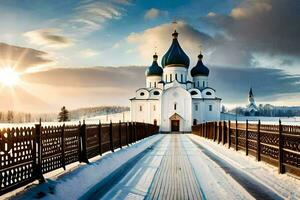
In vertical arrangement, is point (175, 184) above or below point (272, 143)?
below

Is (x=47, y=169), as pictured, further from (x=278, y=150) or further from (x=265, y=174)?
(x=278, y=150)

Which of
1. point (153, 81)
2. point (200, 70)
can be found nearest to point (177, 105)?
point (153, 81)

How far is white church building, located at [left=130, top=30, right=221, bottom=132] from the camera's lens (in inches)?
2783

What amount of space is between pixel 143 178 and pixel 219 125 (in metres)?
17.5

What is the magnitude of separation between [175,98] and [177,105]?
1.47 m

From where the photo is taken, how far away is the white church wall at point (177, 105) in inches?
2746

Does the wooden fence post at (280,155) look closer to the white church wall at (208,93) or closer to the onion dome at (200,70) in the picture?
the white church wall at (208,93)

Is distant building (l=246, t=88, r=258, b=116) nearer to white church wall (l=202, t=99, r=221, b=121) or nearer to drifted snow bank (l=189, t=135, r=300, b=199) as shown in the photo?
white church wall (l=202, t=99, r=221, b=121)

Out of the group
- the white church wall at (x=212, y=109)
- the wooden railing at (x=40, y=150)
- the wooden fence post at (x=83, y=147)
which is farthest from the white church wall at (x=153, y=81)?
the wooden fence post at (x=83, y=147)

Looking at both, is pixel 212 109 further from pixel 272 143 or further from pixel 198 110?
pixel 272 143

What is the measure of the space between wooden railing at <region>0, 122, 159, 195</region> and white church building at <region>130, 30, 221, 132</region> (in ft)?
184

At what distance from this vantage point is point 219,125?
26734mm

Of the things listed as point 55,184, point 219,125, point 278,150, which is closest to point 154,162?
point 278,150

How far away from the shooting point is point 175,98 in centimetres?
7088
